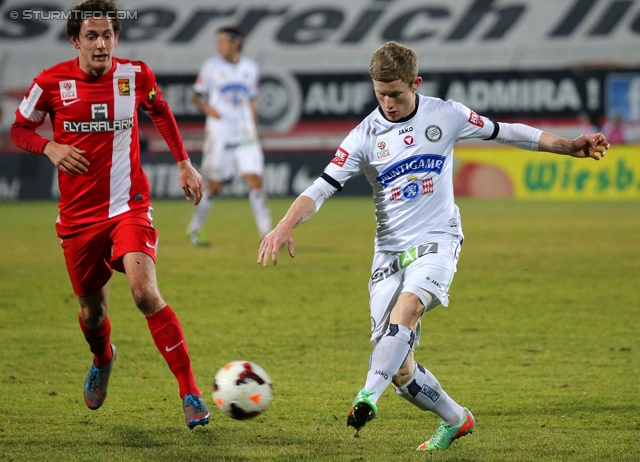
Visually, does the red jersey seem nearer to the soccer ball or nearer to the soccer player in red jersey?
the soccer player in red jersey

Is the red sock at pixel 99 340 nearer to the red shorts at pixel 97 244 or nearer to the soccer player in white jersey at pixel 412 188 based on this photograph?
the red shorts at pixel 97 244

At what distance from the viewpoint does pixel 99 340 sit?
5.62m

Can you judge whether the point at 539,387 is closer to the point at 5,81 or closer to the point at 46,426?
the point at 46,426

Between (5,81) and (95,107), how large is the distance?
2131cm

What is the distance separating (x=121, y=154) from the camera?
540 centimetres

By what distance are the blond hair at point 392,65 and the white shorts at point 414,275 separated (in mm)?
825

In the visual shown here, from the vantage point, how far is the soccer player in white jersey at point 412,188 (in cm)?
457

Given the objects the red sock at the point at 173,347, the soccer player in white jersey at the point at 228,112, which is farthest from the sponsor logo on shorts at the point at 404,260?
the soccer player in white jersey at the point at 228,112

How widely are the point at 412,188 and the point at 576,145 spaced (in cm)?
87

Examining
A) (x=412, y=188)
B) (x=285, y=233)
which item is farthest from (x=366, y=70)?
(x=285, y=233)

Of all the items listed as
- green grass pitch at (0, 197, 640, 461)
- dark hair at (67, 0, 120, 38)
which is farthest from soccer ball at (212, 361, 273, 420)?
dark hair at (67, 0, 120, 38)

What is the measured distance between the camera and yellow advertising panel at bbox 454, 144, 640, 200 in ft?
68.5

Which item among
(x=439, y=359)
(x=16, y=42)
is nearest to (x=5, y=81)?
(x=16, y=42)

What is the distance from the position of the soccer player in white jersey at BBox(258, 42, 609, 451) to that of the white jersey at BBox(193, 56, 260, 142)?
9.02 metres
